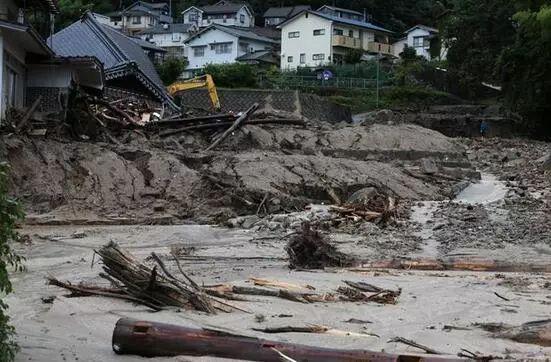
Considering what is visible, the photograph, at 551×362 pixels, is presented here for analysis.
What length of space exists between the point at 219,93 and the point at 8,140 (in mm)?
24302

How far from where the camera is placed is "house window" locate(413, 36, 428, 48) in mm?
73794

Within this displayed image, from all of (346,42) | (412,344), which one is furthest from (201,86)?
(346,42)

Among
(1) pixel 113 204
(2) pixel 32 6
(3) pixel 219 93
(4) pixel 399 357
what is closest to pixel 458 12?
(3) pixel 219 93

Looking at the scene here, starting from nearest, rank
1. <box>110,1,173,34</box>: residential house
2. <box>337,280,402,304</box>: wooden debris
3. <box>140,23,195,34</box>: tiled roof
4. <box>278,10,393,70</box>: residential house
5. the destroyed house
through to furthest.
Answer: <box>337,280,402,304</box>: wooden debris → the destroyed house → <box>278,10,393,70</box>: residential house → <box>140,23,195,34</box>: tiled roof → <box>110,1,173,34</box>: residential house

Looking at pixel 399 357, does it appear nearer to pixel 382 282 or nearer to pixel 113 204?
pixel 382 282

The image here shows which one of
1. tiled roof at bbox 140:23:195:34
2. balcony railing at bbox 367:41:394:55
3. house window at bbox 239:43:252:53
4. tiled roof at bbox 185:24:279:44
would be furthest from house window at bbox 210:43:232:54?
balcony railing at bbox 367:41:394:55

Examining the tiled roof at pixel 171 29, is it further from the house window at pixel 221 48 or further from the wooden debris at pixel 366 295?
the wooden debris at pixel 366 295

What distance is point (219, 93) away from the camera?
41.9 meters

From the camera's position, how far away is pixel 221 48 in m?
71.1

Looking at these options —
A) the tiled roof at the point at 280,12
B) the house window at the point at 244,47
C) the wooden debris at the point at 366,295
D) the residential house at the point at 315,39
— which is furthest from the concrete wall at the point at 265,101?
the tiled roof at the point at 280,12

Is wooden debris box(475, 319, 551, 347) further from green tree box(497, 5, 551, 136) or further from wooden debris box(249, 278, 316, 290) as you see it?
green tree box(497, 5, 551, 136)

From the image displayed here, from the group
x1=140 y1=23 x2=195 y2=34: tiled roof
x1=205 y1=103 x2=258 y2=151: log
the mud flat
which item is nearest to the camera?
the mud flat

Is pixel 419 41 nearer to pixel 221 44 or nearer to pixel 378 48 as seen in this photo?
pixel 378 48

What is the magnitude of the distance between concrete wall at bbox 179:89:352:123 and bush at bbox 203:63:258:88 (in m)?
10.5
